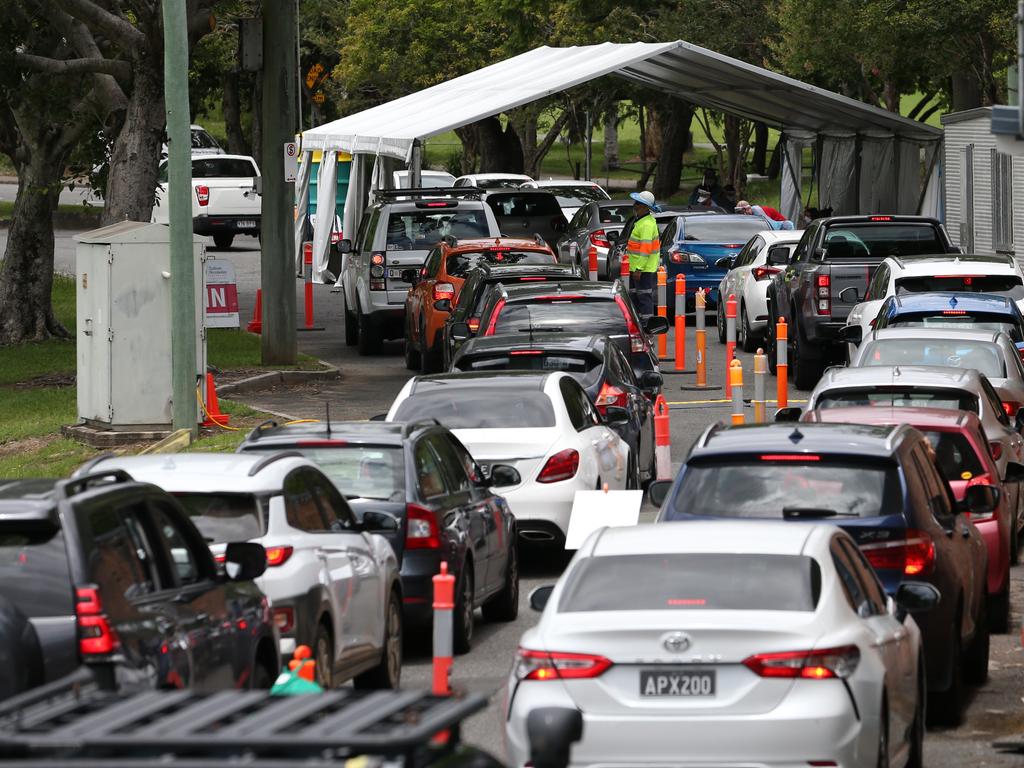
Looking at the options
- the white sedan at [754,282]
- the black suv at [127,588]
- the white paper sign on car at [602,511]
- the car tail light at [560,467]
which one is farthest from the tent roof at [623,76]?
the black suv at [127,588]

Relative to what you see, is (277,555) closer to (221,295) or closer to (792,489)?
(792,489)

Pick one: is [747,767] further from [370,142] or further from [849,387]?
[370,142]

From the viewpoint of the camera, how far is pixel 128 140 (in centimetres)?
2502

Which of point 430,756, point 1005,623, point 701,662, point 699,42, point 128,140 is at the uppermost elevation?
point 699,42

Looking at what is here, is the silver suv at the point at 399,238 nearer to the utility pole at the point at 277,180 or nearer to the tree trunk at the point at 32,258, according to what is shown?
the utility pole at the point at 277,180

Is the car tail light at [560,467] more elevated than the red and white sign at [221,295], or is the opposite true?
the red and white sign at [221,295]

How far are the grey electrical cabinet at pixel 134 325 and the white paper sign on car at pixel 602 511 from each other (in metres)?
9.79

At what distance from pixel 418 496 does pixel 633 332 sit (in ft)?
25.6

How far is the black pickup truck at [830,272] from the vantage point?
2372cm

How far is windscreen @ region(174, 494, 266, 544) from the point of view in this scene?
9.94 m

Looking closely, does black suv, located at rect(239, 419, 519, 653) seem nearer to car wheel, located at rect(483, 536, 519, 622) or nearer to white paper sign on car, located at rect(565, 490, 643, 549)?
car wheel, located at rect(483, 536, 519, 622)

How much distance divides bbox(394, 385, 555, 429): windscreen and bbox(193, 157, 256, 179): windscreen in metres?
32.9

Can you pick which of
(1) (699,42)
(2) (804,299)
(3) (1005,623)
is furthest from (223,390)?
(1) (699,42)

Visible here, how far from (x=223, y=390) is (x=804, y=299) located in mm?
6917
